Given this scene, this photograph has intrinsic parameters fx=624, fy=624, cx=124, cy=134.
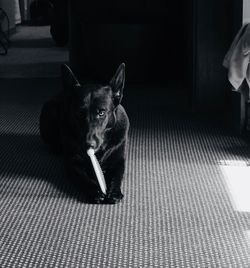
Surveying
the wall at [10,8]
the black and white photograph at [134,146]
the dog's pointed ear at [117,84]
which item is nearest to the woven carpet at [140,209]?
the black and white photograph at [134,146]

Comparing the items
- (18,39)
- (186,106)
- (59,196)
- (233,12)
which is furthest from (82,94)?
(18,39)

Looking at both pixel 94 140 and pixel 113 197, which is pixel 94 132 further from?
pixel 113 197

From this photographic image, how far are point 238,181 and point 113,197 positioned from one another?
52 centimetres

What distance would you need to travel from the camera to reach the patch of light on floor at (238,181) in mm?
2138

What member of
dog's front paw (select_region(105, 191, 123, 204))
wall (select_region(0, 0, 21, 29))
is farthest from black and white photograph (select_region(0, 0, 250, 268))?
wall (select_region(0, 0, 21, 29))

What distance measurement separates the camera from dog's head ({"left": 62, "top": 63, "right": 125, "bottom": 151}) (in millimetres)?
2219

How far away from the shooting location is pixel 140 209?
2.10 meters

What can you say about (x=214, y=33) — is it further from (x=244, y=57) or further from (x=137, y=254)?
(x=137, y=254)

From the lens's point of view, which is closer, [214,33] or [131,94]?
[214,33]

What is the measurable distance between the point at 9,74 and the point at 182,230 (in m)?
3.53

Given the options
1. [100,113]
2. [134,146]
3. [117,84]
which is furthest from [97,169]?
[134,146]

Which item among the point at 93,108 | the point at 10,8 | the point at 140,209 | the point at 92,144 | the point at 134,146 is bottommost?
the point at 10,8

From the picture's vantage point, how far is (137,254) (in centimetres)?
172

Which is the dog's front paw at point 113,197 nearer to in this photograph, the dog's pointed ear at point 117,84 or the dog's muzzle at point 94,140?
the dog's muzzle at point 94,140
